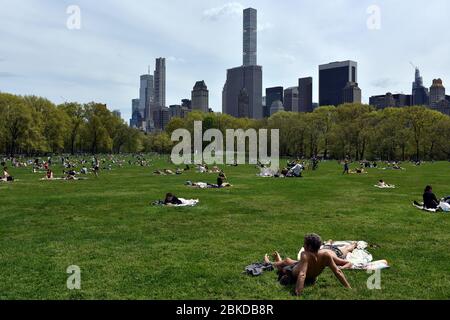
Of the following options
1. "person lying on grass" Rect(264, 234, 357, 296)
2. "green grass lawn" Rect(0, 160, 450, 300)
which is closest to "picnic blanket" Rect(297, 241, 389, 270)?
"green grass lawn" Rect(0, 160, 450, 300)

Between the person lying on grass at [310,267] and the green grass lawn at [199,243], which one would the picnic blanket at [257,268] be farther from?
the person lying on grass at [310,267]

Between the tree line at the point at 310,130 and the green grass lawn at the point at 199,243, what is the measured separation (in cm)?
6735

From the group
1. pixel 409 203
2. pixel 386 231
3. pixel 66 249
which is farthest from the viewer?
pixel 409 203

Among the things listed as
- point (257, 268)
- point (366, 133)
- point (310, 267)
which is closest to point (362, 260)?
point (310, 267)

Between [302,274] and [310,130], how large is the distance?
9740cm

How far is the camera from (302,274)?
891 centimetres

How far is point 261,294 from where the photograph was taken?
8.66m

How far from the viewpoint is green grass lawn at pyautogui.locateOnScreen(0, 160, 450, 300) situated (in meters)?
8.90

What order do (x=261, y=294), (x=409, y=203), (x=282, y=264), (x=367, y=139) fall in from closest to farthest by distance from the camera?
(x=261, y=294) < (x=282, y=264) < (x=409, y=203) < (x=367, y=139)

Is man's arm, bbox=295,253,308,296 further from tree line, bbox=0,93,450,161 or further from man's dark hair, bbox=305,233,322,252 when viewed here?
tree line, bbox=0,93,450,161

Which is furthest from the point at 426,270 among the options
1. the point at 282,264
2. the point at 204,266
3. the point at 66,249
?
the point at 66,249

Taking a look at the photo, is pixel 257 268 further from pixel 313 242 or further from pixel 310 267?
pixel 313 242
